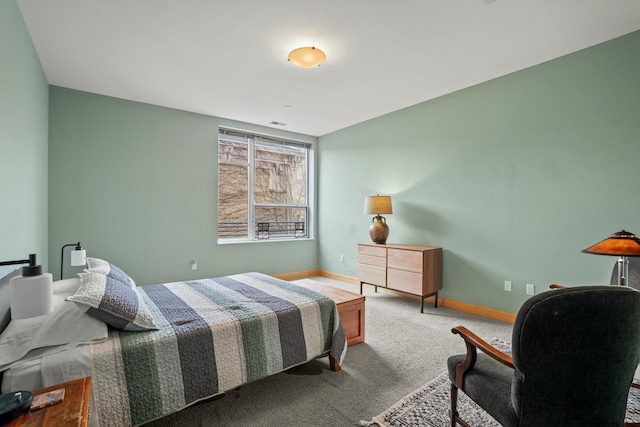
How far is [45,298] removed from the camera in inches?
46.0

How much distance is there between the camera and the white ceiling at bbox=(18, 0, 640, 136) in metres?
2.27

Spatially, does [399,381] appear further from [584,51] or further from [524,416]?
[584,51]

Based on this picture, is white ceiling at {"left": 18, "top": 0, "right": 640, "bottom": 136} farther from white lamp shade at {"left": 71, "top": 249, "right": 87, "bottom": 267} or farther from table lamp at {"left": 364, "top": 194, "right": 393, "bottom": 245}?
white lamp shade at {"left": 71, "top": 249, "right": 87, "bottom": 267}

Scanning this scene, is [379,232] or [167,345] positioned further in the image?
[379,232]

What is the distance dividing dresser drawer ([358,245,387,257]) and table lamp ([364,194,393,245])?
0.16 meters

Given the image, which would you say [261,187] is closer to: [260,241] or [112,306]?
[260,241]

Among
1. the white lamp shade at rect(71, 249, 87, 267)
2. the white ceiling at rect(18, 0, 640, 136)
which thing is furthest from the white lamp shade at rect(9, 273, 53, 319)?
the white ceiling at rect(18, 0, 640, 136)

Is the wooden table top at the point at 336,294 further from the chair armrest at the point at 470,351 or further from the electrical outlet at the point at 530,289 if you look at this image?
the electrical outlet at the point at 530,289

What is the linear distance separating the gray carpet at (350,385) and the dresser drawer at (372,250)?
3.55 ft

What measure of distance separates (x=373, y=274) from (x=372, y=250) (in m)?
0.33

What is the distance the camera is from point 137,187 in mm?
4141

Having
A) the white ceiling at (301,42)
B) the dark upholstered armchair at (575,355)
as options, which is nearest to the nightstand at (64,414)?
the dark upholstered armchair at (575,355)

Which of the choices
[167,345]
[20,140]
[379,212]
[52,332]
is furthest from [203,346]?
[379,212]

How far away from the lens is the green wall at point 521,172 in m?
2.71
